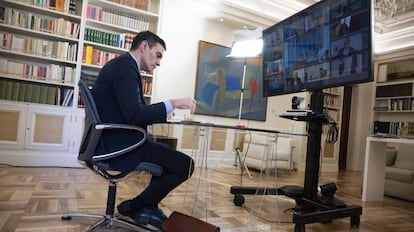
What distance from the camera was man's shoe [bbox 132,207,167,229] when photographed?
1.74 m

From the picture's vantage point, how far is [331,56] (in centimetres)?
214

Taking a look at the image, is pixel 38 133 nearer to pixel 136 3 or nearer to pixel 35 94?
pixel 35 94

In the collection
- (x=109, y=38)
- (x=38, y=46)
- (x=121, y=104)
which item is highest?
(x=109, y=38)

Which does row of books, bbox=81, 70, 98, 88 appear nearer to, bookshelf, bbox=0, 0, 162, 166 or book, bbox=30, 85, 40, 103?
bookshelf, bbox=0, 0, 162, 166

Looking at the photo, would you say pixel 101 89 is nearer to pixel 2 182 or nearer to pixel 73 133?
pixel 2 182

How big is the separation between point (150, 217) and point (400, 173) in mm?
3222

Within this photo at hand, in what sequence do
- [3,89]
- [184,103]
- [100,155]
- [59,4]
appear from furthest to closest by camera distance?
1. [59,4]
2. [3,89]
3. [184,103]
4. [100,155]

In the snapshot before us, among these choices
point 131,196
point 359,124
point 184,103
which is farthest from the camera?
point 359,124

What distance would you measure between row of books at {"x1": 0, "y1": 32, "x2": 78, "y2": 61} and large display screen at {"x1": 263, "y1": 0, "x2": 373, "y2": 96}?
8.39 ft

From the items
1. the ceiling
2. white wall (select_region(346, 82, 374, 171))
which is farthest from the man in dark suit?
white wall (select_region(346, 82, 374, 171))

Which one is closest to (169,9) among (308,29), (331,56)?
(308,29)

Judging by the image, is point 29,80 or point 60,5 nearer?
point 29,80

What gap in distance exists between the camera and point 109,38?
13.4ft

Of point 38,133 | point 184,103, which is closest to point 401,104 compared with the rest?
point 184,103
